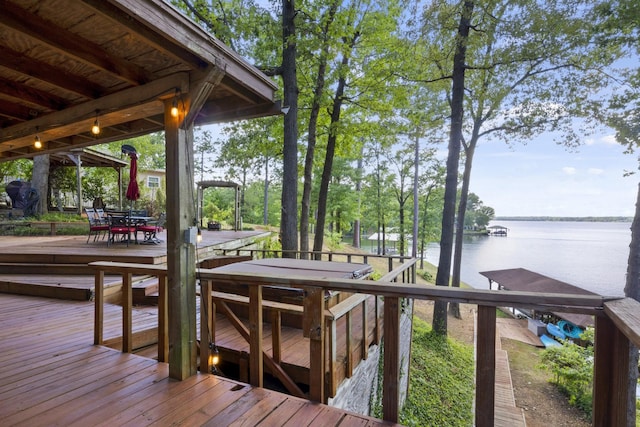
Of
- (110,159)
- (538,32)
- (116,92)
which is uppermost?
(538,32)

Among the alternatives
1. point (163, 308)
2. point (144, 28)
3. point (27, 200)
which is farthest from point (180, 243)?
point (27, 200)

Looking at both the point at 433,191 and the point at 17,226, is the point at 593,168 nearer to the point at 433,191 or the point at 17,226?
the point at 433,191

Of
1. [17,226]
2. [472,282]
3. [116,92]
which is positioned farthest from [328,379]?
[472,282]

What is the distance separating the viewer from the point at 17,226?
A: 382 inches

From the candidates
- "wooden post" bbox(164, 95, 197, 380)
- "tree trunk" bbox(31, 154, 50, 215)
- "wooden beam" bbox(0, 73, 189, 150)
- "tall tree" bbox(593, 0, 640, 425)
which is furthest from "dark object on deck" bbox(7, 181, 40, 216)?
"tall tree" bbox(593, 0, 640, 425)

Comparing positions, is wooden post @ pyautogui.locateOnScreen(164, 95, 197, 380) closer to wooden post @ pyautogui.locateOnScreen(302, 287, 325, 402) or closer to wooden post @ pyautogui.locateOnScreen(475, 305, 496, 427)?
wooden post @ pyautogui.locateOnScreen(302, 287, 325, 402)

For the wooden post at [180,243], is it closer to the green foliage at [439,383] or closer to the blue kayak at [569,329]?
the green foliage at [439,383]

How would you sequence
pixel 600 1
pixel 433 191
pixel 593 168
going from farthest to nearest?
pixel 593 168 → pixel 433 191 → pixel 600 1

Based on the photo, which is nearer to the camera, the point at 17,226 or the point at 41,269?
the point at 41,269

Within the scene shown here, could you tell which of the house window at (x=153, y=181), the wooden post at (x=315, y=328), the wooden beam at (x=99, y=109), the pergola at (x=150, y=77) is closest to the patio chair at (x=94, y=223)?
the wooden beam at (x=99, y=109)

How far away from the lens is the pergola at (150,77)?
1.86m

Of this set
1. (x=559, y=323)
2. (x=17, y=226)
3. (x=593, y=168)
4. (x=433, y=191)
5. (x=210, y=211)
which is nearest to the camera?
(x=17, y=226)

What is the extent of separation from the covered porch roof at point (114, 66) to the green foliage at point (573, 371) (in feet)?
28.1

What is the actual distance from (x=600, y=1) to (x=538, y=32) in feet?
3.39
